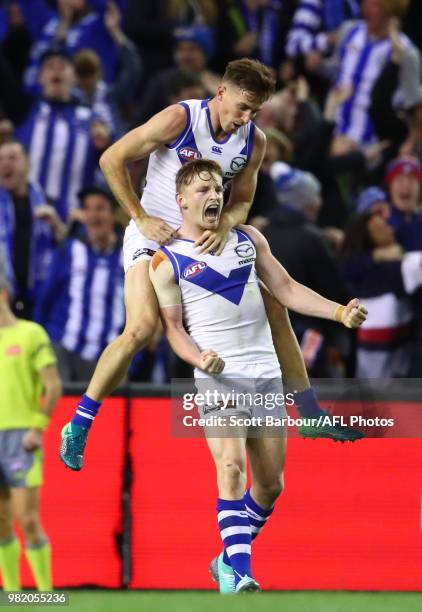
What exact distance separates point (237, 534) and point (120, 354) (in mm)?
1162

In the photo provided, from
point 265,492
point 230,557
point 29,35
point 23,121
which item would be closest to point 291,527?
point 265,492

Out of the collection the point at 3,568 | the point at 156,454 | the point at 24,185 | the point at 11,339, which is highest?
the point at 24,185

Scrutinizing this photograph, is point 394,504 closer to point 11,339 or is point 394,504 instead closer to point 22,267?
point 11,339

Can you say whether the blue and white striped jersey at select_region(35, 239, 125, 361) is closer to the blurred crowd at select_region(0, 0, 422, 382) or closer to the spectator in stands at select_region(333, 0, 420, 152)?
the blurred crowd at select_region(0, 0, 422, 382)

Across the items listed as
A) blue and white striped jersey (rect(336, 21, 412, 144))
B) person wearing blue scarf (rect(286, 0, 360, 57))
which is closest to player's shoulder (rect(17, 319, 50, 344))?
blue and white striped jersey (rect(336, 21, 412, 144))

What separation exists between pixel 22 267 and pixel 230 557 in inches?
210

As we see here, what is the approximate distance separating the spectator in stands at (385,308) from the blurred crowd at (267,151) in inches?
0.4

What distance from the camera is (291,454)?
10234mm

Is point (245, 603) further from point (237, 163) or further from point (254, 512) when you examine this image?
point (237, 163)

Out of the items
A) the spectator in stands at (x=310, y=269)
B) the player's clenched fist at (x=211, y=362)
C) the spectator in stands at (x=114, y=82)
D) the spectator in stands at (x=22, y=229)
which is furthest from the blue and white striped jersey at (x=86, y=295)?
the player's clenched fist at (x=211, y=362)

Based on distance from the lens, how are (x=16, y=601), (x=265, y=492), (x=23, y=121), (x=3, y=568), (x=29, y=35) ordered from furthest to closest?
(x=29, y=35) < (x=23, y=121) < (x=3, y=568) < (x=265, y=492) < (x=16, y=601)

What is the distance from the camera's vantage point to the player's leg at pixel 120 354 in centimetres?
836

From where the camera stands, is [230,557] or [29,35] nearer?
[230,557]

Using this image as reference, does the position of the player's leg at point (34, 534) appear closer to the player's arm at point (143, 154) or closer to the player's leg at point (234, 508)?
the player's leg at point (234, 508)
